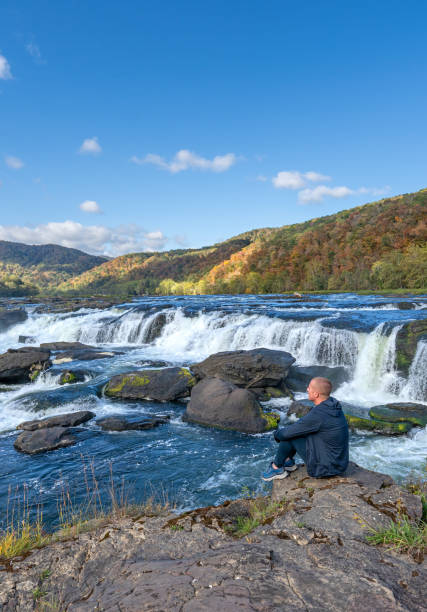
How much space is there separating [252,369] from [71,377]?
9.36 meters

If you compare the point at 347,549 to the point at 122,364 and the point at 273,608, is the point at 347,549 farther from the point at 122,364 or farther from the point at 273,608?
the point at 122,364

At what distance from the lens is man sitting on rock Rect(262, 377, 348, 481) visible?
5012 mm

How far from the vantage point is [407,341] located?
15594mm

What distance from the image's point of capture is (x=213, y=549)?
3.66 meters

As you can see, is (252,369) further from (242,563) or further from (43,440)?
(242,563)

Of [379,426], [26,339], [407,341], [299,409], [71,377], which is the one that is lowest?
[379,426]

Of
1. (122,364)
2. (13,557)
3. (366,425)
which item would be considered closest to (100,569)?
(13,557)

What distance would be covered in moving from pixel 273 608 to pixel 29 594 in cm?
261

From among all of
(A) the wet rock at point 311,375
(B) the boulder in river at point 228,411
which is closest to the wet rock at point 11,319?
(B) the boulder in river at point 228,411

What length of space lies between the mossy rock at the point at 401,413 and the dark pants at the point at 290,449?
7505 millimetres

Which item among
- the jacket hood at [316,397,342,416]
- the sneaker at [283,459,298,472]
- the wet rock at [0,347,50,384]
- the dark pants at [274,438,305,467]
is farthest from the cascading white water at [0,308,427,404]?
the jacket hood at [316,397,342,416]

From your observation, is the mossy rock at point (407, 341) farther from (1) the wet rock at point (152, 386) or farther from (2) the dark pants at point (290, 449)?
(2) the dark pants at point (290, 449)

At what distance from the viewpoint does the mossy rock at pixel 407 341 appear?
49.0 feet

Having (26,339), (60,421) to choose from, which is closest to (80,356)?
(60,421)
